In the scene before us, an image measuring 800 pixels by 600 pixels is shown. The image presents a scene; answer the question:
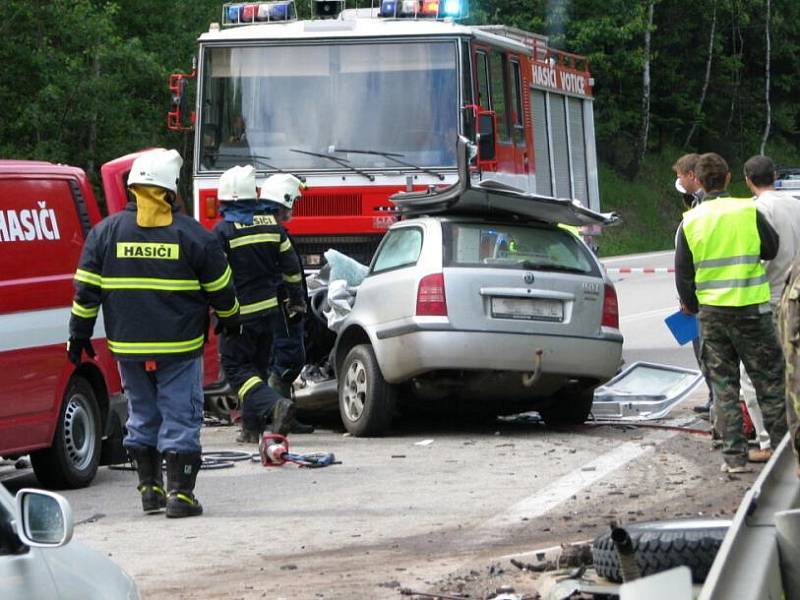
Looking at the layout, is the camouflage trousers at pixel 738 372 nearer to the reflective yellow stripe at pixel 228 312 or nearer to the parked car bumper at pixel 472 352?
the parked car bumper at pixel 472 352

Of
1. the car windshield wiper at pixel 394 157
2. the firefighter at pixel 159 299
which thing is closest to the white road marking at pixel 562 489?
the firefighter at pixel 159 299

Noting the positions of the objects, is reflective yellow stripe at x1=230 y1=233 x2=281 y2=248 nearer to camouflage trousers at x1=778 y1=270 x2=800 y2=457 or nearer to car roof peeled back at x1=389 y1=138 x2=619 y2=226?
car roof peeled back at x1=389 y1=138 x2=619 y2=226

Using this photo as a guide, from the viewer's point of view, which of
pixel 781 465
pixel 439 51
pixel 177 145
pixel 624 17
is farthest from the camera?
pixel 624 17

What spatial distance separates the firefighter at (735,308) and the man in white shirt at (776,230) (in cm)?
31

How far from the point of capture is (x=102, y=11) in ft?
114

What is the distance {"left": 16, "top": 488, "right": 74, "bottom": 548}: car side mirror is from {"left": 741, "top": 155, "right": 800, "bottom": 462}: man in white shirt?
736cm

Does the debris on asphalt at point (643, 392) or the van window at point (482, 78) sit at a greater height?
the van window at point (482, 78)

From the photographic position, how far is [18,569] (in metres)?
3.63

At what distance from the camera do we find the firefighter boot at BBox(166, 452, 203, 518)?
9296 millimetres

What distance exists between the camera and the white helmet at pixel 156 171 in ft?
30.5

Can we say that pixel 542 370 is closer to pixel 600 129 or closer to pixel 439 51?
pixel 439 51

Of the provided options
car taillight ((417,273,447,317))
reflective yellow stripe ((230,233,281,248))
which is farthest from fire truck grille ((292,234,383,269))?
reflective yellow stripe ((230,233,281,248))

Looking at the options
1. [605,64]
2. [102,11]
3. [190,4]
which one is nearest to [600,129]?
[605,64]

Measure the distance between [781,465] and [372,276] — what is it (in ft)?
25.2
